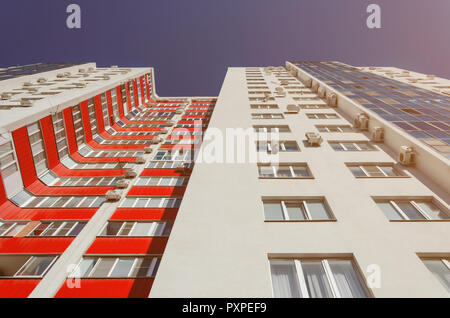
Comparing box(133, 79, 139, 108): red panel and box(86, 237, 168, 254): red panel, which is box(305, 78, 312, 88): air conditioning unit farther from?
box(133, 79, 139, 108): red panel

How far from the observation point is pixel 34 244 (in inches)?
620

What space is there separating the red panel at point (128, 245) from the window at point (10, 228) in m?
6.42

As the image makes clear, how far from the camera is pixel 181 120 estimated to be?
41312 millimetres

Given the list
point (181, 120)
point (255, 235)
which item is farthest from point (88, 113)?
point (255, 235)

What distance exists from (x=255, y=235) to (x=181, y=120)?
3528 cm

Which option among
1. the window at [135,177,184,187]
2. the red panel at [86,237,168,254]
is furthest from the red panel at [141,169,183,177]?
the red panel at [86,237,168,254]

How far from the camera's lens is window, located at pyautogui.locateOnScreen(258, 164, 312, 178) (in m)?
12.9

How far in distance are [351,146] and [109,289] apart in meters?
18.1

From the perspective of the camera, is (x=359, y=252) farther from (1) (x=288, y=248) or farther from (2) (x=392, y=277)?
(1) (x=288, y=248)

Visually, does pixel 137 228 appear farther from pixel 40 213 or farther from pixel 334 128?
pixel 334 128

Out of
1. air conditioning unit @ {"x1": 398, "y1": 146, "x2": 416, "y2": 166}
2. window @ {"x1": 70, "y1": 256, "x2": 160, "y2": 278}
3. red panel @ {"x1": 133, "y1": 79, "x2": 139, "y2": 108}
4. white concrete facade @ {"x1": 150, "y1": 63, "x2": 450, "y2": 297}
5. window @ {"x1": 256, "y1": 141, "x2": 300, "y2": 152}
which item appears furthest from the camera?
red panel @ {"x1": 133, "y1": 79, "x2": 139, "y2": 108}

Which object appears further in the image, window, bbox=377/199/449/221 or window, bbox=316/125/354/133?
window, bbox=316/125/354/133

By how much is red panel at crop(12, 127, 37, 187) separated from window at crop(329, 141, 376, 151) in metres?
26.0

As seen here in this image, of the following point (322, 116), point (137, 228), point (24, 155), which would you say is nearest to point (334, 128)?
point (322, 116)
